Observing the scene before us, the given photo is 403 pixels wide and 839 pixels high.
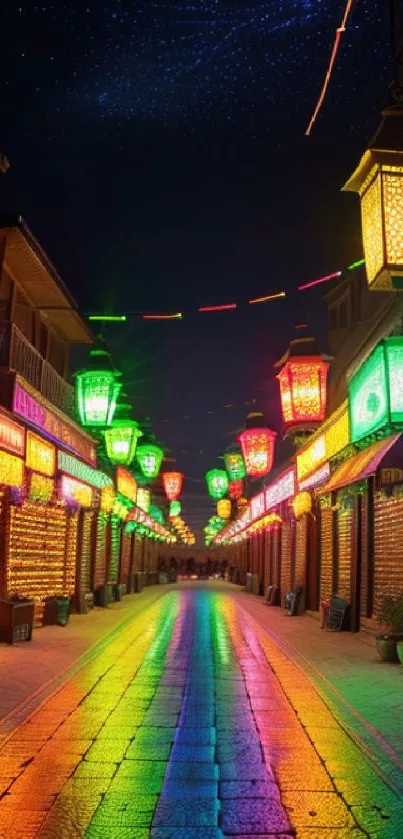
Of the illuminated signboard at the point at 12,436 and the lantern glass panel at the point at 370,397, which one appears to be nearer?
the lantern glass panel at the point at 370,397

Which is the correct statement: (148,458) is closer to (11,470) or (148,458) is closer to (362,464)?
(11,470)

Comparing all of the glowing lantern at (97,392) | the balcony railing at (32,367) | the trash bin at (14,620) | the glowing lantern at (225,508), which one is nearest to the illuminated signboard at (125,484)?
the balcony railing at (32,367)

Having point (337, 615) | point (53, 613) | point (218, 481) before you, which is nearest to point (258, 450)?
point (337, 615)

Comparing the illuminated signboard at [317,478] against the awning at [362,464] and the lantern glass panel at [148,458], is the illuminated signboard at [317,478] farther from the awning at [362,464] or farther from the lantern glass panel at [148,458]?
the lantern glass panel at [148,458]

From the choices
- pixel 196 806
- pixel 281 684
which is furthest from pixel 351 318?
pixel 196 806

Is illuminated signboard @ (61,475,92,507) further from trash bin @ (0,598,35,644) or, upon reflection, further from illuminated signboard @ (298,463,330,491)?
illuminated signboard @ (298,463,330,491)

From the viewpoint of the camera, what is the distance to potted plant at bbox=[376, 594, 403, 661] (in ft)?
43.0

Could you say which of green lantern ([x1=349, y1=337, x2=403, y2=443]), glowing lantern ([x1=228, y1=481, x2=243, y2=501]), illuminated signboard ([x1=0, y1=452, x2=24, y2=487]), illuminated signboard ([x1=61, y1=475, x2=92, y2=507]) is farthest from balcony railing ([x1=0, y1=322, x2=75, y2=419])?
glowing lantern ([x1=228, y1=481, x2=243, y2=501])

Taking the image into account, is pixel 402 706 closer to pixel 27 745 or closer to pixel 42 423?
pixel 27 745

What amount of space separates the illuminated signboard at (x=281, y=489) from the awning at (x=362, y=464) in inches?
345

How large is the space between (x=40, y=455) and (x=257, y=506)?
23.5 metres

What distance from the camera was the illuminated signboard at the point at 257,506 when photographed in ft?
124

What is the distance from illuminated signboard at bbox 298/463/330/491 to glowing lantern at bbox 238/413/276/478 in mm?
4252

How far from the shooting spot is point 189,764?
682cm
